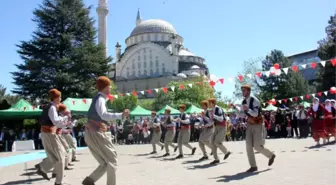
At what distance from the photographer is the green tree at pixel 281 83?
5659cm

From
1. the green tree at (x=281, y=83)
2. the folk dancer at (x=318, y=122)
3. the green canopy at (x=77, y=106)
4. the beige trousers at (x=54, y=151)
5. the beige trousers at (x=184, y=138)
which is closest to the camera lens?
the beige trousers at (x=54, y=151)

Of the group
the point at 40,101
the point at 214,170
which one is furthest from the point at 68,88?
the point at 214,170

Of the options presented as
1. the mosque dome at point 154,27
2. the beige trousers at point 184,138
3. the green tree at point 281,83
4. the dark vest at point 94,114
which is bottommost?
the beige trousers at point 184,138

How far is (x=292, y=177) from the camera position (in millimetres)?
6875

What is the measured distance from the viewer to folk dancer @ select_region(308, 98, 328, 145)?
47.7 feet

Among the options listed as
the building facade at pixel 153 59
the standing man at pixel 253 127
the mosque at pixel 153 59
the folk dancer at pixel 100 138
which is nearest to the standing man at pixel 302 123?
the standing man at pixel 253 127

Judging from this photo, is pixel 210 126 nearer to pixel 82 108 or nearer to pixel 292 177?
pixel 292 177

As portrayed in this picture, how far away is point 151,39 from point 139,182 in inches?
3821

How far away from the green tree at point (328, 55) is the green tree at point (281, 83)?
11667mm

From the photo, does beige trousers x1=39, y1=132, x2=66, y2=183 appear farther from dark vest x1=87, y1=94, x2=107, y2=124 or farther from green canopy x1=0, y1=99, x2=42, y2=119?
green canopy x1=0, y1=99, x2=42, y2=119

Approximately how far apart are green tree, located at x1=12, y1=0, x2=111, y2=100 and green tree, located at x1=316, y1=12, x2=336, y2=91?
85.4 feet

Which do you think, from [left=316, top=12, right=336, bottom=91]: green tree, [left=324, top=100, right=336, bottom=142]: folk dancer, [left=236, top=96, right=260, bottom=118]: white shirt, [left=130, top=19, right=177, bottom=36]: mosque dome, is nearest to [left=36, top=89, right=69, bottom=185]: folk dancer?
[left=236, top=96, right=260, bottom=118]: white shirt

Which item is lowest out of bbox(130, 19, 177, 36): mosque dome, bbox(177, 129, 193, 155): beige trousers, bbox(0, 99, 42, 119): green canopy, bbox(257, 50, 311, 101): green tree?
bbox(177, 129, 193, 155): beige trousers

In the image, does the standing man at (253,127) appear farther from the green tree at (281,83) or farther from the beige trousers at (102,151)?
the green tree at (281,83)
